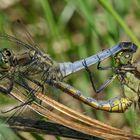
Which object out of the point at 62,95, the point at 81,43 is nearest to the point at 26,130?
the point at 62,95

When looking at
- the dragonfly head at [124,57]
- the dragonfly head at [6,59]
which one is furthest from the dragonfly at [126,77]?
the dragonfly head at [6,59]

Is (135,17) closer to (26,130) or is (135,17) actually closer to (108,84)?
(108,84)

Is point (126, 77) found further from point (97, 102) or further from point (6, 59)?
point (6, 59)

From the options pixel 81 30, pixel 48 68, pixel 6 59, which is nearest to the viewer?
pixel 6 59

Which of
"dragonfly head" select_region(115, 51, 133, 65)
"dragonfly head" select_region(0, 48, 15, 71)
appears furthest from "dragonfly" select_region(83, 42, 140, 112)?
"dragonfly head" select_region(0, 48, 15, 71)

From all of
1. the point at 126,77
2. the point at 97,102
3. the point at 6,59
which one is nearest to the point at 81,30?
the point at 126,77

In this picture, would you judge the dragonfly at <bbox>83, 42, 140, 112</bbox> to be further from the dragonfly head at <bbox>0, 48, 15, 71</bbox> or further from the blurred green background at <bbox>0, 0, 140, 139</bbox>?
the dragonfly head at <bbox>0, 48, 15, 71</bbox>
